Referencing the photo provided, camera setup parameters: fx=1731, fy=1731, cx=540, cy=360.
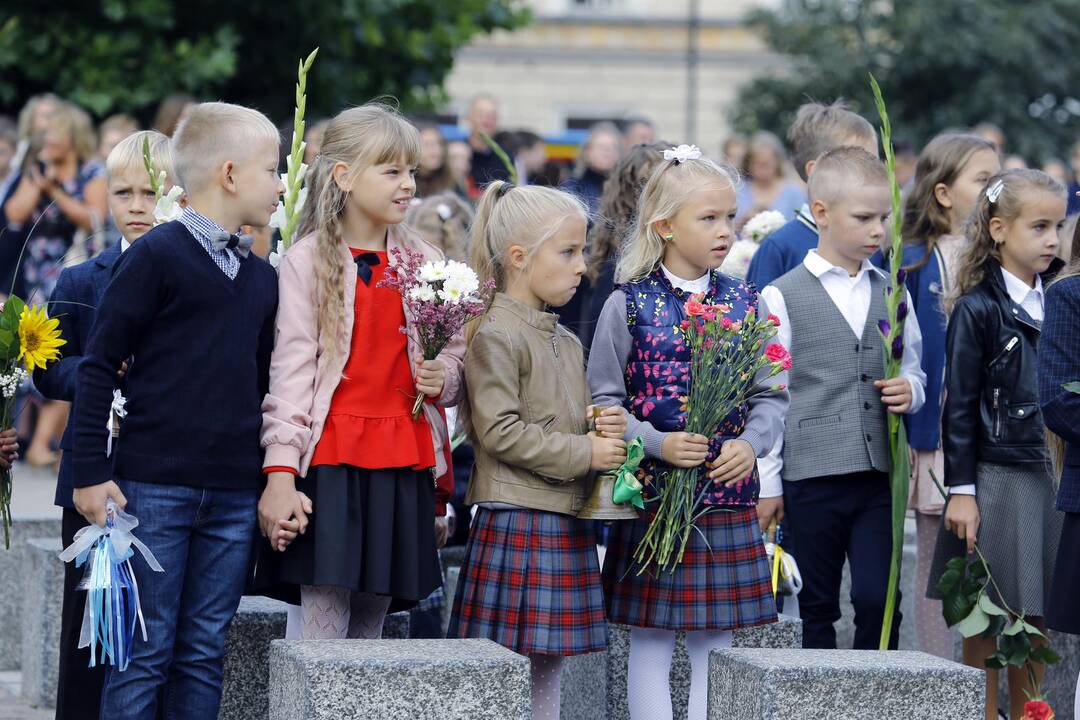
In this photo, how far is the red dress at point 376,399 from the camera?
489cm

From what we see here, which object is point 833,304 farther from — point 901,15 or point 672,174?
point 901,15

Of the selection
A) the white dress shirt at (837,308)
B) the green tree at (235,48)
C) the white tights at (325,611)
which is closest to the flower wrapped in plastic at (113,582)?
the white tights at (325,611)

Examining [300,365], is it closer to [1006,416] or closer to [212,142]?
[212,142]

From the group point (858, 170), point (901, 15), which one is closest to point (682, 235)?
point (858, 170)

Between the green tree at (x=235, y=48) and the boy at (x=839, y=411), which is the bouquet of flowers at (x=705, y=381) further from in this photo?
the green tree at (x=235, y=48)

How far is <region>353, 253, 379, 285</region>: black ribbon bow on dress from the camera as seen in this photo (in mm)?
5020

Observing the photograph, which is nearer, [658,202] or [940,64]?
[658,202]

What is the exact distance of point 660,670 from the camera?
523 centimetres

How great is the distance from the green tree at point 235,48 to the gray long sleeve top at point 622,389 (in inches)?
367

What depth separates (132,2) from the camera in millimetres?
15578

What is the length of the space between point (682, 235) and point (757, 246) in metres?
1.93

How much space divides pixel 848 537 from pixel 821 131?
1883 mm

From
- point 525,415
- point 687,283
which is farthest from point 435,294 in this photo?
point 687,283

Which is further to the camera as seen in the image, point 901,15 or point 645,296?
point 901,15
